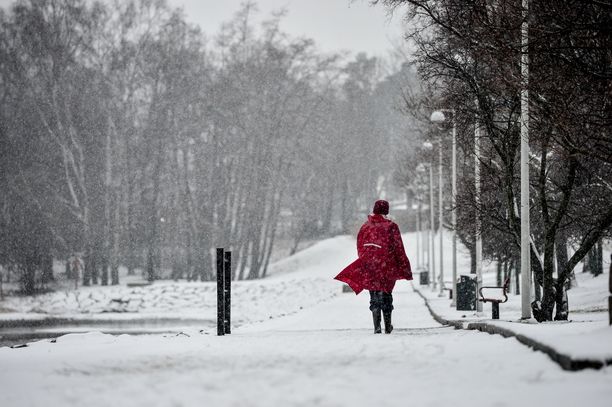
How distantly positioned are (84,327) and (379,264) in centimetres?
2260

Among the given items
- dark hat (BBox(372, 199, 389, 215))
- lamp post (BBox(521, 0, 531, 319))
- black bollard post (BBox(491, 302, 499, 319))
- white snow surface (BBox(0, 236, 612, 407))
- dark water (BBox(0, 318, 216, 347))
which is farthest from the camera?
dark water (BBox(0, 318, 216, 347))

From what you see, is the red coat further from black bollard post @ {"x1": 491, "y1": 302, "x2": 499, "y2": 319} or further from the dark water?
the dark water

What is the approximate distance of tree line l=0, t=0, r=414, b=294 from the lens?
46125 mm

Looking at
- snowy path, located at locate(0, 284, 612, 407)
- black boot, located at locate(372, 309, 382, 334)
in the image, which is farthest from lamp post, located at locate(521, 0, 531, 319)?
snowy path, located at locate(0, 284, 612, 407)

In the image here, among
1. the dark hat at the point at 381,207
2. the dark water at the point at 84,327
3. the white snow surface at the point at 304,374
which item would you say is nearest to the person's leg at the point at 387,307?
the dark hat at the point at 381,207

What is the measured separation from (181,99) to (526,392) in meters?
→ 45.9

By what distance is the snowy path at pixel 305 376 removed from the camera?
19.9 ft

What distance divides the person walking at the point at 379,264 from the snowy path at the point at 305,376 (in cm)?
234

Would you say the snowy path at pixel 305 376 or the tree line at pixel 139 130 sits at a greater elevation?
the tree line at pixel 139 130

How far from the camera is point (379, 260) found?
12438 millimetres

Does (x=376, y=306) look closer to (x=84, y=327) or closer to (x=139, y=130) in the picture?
(x=84, y=327)

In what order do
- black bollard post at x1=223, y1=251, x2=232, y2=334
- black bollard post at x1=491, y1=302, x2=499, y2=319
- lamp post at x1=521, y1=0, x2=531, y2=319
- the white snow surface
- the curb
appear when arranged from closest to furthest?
the white snow surface → the curb → black bollard post at x1=223, y1=251, x2=232, y2=334 → lamp post at x1=521, y1=0, x2=531, y2=319 → black bollard post at x1=491, y1=302, x2=499, y2=319

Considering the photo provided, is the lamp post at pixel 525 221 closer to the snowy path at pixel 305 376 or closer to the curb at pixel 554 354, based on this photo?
the curb at pixel 554 354

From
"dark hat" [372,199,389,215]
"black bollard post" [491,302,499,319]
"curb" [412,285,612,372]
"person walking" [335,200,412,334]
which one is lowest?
"black bollard post" [491,302,499,319]
